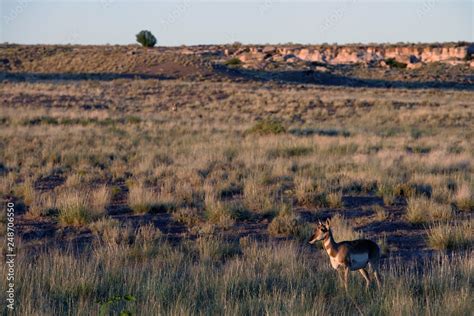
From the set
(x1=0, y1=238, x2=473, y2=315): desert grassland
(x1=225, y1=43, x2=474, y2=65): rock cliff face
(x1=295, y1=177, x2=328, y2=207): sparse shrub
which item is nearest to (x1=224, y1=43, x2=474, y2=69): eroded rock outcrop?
(x1=225, y1=43, x2=474, y2=65): rock cliff face

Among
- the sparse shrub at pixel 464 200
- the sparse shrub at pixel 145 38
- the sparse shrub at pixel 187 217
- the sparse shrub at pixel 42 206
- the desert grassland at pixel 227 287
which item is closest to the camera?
the desert grassland at pixel 227 287

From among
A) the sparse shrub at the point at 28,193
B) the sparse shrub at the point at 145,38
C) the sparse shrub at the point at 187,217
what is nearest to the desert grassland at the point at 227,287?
the sparse shrub at the point at 187,217

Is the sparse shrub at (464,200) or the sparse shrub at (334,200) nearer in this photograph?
the sparse shrub at (464,200)

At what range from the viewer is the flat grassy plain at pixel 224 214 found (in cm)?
610

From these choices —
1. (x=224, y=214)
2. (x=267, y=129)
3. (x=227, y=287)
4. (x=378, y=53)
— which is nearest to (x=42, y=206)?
(x=224, y=214)

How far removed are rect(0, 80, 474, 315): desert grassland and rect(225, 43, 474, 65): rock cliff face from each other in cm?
6850

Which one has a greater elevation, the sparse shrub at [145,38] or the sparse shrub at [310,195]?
the sparse shrub at [145,38]

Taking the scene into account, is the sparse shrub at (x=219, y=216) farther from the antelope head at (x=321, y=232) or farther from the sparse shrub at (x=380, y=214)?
the antelope head at (x=321, y=232)

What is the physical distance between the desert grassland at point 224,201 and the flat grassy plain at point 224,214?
0.12 feet

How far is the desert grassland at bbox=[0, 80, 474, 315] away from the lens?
6.09m

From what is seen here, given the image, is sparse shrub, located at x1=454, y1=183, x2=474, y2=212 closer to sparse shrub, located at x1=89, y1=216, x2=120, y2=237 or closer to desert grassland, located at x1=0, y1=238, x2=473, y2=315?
desert grassland, located at x1=0, y1=238, x2=473, y2=315

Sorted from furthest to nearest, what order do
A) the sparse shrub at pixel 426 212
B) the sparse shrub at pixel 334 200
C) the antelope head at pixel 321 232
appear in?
the sparse shrub at pixel 334 200 < the sparse shrub at pixel 426 212 < the antelope head at pixel 321 232

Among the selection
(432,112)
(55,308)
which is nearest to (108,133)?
(55,308)

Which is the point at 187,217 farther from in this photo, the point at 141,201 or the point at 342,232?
the point at 342,232
